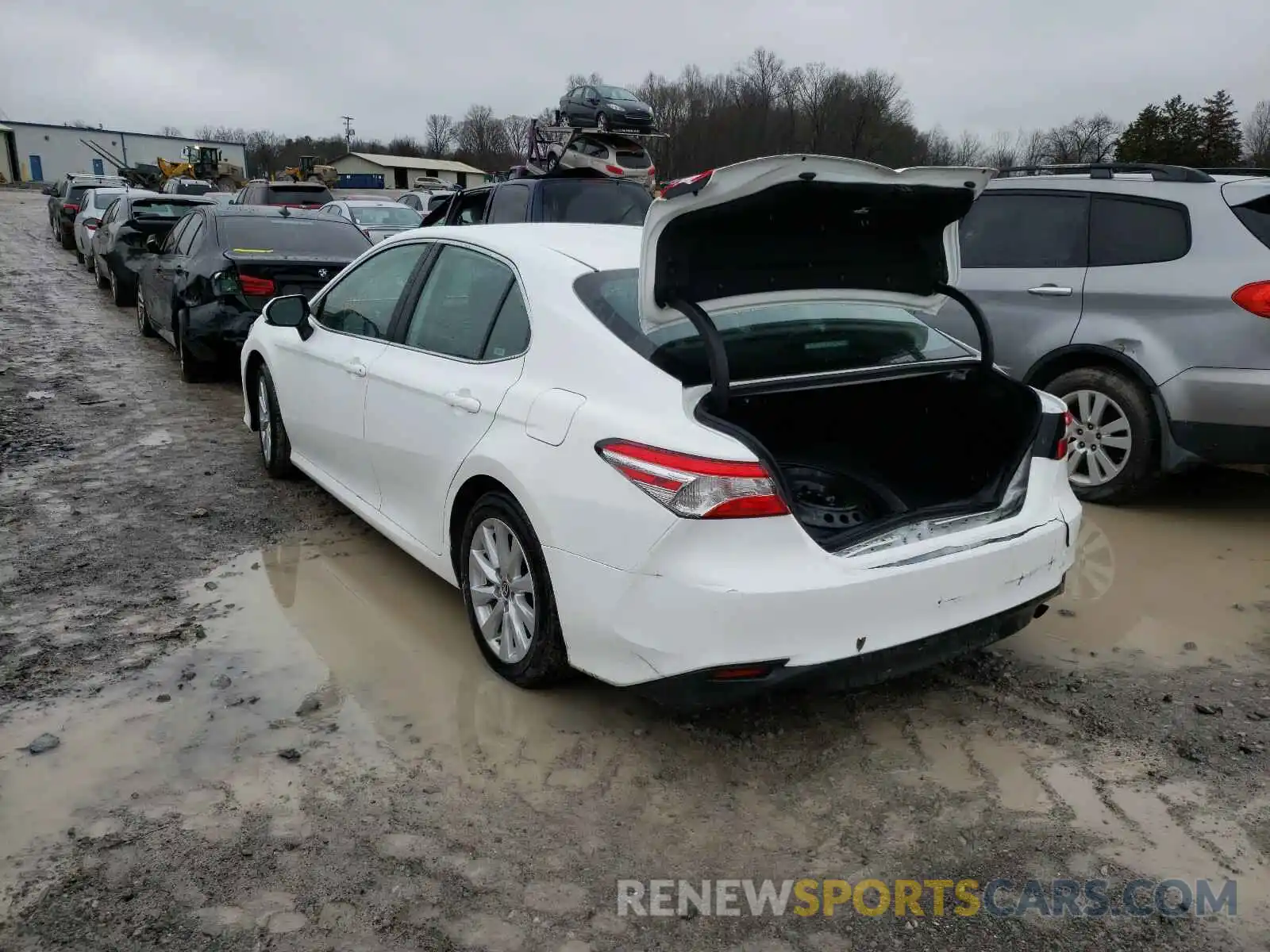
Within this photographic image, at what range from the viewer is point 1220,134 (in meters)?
42.6

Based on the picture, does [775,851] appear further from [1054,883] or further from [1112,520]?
[1112,520]

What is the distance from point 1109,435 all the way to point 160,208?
14.7 metres

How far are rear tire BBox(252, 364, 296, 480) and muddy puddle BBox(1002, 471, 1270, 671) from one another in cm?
410

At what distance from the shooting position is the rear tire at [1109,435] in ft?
17.7

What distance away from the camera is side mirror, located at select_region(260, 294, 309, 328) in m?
4.99

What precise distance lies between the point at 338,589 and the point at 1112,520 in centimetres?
412

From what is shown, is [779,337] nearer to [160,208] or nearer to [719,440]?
[719,440]

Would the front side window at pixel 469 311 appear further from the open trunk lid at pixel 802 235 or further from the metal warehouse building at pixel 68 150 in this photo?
the metal warehouse building at pixel 68 150

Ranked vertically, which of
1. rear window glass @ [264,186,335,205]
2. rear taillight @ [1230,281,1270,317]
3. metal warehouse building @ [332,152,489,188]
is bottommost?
rear taillight @ [1230,281,1270,317]

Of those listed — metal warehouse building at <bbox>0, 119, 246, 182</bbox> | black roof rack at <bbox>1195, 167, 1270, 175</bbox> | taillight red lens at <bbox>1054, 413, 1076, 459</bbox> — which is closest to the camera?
taillight red lens at <bbox>1054, 413, 1076, 459</bbox>

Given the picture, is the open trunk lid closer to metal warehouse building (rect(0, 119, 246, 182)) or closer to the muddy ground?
the muddy ground

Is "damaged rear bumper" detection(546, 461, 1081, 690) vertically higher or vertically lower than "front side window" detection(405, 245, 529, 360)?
lower

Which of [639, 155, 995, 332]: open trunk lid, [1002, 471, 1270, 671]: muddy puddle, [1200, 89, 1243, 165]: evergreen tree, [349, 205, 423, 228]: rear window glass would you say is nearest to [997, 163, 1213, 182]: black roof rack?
[639, 155, 995, 332]: open trunk lid

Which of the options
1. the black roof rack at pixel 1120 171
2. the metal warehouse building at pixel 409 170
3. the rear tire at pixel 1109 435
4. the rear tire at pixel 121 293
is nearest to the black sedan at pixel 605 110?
the rear tire at pixel 121 293
